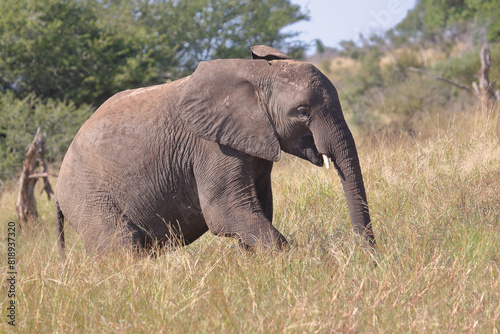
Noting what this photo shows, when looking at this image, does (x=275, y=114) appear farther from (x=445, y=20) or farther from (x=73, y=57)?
(x=445, y=20)

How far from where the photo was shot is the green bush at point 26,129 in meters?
13.2

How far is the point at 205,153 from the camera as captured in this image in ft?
14.3

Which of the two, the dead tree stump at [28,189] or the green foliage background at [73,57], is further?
the green foliage background at [73,57]

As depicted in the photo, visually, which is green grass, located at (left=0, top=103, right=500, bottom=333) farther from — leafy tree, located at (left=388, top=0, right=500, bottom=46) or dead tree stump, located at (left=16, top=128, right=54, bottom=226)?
leafy tree, located at (left=388, top=0, right=500, bottom=46)

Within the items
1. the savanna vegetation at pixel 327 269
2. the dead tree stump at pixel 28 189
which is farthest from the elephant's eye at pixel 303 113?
the dead tree stump at pixel 28 189

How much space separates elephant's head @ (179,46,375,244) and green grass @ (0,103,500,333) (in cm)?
46

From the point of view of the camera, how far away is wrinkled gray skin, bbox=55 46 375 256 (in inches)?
162

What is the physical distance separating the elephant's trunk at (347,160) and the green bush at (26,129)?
9796mm

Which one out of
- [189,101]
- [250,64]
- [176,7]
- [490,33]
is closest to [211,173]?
[189,101]

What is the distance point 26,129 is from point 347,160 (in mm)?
10922

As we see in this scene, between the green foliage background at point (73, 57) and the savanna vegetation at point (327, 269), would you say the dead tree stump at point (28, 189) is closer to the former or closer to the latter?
the savanna vegetation at point (327, 269)

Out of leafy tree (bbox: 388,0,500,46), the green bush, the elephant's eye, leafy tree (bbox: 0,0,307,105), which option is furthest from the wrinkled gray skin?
leafy tree (bbox: 388,0,500,46)

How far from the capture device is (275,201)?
631 centimetres

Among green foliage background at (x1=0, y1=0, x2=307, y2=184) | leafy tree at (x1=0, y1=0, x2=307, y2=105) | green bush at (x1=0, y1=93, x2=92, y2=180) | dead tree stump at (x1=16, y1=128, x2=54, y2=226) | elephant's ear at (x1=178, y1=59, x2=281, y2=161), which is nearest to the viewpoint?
elephant's ear at (x1=178, y1=59, x2=281, y2=161)
